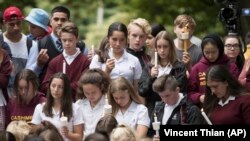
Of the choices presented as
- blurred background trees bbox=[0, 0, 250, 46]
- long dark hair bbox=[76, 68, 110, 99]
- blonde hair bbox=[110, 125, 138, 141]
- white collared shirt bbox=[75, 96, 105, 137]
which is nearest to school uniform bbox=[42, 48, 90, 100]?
long dark hair bbox=[76, 68, 110, 99]

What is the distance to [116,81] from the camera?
42.5 feet

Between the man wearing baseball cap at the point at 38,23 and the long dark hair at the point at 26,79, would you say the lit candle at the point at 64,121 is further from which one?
the man wearing baseball cap at the point at 38,23

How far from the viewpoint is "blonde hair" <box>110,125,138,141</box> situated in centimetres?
1168

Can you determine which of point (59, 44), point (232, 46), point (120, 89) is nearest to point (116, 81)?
point (120, 89)

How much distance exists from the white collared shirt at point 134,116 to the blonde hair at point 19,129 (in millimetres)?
1066

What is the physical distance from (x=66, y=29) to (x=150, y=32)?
1249mm

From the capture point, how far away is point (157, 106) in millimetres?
12805

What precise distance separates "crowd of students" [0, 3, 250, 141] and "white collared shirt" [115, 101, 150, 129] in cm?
1

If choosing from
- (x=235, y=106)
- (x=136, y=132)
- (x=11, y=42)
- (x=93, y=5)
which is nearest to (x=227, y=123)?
(x=235, y=106)

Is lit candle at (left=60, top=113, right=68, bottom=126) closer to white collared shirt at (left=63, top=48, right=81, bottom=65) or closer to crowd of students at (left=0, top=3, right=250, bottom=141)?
crowd of students at (left=0, top=3, right=250, bottom=141)

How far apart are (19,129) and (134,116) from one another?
1.35 m

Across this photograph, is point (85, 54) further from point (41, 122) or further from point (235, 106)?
point (235, 106)

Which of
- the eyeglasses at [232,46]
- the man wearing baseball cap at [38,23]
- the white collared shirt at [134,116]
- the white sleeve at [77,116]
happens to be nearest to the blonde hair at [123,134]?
A: the white collared shirt at [134,116]

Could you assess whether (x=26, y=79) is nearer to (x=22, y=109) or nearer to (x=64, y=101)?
(x=22, y=109)
